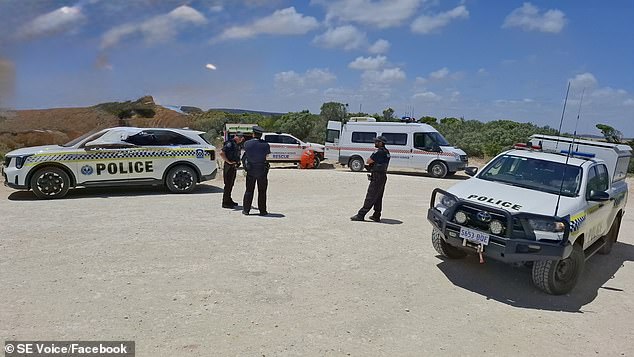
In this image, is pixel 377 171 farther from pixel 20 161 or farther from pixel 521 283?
pixel 20 161

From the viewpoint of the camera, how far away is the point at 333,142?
64.0 ft

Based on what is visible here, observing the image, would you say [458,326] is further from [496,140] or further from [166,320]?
[496,140]

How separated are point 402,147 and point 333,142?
3226 mm

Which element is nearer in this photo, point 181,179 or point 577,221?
point 577,221

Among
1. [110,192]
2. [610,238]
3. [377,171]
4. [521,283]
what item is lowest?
[110,192]

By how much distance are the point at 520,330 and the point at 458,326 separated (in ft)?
Answer: 1.92

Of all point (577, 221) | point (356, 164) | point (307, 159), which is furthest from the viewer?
point (307, 159)

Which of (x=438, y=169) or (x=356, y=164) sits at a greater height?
(x=438, y=169)

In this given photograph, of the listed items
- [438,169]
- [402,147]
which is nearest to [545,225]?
[438,169]

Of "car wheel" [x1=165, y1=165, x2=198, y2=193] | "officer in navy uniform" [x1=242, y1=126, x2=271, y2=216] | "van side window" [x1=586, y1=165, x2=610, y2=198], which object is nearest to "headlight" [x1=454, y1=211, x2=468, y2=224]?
"van side window" [x1=586, y1=165, x2=610, y2=198]

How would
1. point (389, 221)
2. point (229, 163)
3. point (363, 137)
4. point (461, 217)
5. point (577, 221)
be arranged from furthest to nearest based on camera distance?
point (363, 137) → point (229, 163) → point (389, 221) → point (461, 217) → point (577, 221)

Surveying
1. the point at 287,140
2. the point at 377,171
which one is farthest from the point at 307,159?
the point at 377,171

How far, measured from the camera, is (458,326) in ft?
13.5

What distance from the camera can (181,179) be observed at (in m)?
10.7
